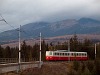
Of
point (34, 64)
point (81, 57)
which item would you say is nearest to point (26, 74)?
point (34, 64)

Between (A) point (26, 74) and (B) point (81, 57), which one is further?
(B) point (81, 57)

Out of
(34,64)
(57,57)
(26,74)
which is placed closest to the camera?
(26,74)

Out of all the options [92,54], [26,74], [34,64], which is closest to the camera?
[26,74]

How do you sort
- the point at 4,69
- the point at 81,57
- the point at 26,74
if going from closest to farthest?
the point at 4,69, the point at 26,74, the point at 81,57

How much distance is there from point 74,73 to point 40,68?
17672 millimetres

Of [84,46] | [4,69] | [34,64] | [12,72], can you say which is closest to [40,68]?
[34,64]

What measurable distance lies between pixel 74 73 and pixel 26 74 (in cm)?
860

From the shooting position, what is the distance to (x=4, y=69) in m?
51.5

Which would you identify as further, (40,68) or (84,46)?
(84,46)

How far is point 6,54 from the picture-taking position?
4988 inches

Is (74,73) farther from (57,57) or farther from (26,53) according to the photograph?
(26,53)

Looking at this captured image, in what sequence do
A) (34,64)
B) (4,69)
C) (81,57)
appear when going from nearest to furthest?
(4,69), (34,64), (81,57)

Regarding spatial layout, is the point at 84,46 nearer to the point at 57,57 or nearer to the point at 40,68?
the point at 57,57

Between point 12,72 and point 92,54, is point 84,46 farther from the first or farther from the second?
point 12,72
